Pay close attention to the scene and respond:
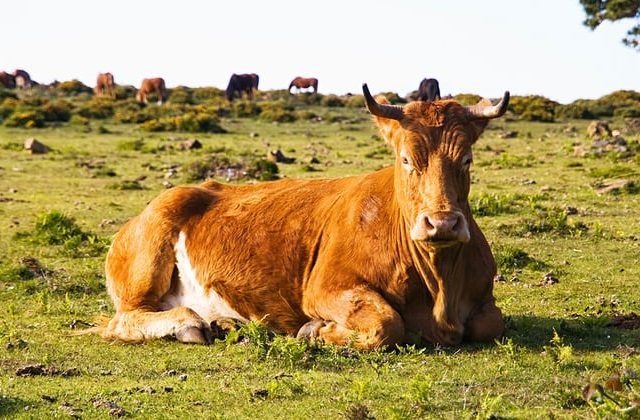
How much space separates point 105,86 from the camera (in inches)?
2739

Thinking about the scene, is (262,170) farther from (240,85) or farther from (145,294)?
(240,85)

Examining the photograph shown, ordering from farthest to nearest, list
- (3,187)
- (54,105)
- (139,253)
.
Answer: (54,105), (3,187), (139,253)

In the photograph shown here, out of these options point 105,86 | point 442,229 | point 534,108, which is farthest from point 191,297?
point 105,86

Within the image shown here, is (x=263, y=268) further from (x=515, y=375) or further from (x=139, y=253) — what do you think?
(x=515, y=375)

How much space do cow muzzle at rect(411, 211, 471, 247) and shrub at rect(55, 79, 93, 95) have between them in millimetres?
69779

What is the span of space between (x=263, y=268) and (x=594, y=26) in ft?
77.2

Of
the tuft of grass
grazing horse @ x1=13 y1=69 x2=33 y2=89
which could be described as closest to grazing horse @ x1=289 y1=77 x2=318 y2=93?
grazing horse @ x1=13 y1=69 x2=33 y2=89

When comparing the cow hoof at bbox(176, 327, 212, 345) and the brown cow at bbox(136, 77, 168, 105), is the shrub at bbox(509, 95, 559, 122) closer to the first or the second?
the brown cow at bbox(136, 77, 168, 105)

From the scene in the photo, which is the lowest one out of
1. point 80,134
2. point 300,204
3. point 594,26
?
point 80,134

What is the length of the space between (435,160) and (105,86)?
64.0 m

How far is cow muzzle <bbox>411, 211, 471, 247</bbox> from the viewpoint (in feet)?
24.9

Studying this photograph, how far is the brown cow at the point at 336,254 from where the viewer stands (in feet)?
26.7

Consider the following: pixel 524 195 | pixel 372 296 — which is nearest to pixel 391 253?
pixel 372 296

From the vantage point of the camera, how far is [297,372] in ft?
24.4
